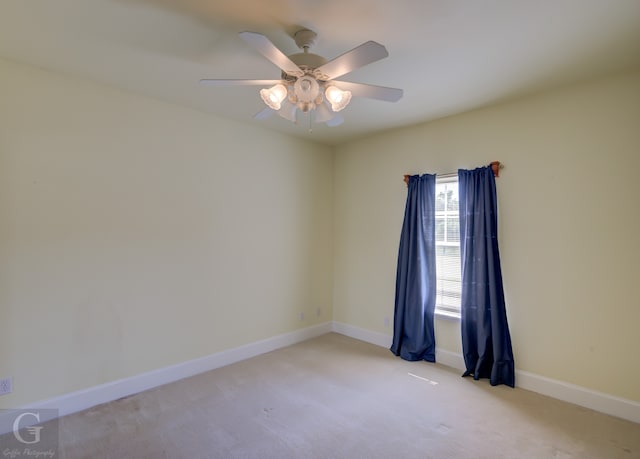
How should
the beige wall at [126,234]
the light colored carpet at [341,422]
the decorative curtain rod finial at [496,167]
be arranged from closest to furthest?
the light colored carpet at [341,422] < the beige wall at [126,234] < the decorative curtain rod finial at [496,167]

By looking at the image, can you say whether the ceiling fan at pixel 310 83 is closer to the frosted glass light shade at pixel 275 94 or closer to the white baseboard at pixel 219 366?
the frosted glass light shade at pixel 275 94

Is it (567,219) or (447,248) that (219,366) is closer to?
(447,248)

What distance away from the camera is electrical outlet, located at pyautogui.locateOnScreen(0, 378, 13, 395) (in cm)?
238

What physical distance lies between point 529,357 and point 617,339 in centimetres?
68

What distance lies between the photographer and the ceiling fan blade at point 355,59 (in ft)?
5.32

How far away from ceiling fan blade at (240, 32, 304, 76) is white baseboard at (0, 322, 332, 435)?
2.92m

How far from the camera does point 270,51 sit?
5.57ft

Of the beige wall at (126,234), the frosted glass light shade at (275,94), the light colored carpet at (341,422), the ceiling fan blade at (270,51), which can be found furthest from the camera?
the beige wall at (126,234)

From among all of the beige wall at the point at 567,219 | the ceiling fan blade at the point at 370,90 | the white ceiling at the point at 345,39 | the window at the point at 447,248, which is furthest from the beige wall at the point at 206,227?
the ceiling fan blade at the point at 370,90

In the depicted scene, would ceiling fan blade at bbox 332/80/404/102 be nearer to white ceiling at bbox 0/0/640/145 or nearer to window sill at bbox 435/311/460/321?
white ceiling at bbox 0/0/640/145

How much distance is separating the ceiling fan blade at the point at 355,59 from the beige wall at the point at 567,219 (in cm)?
211

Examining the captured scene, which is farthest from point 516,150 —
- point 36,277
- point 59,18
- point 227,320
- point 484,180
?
point 36,277

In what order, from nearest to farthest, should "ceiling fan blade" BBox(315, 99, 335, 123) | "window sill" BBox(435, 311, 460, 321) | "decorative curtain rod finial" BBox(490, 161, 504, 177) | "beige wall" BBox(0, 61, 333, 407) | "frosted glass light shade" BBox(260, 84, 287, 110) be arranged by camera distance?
"frosted glass light shade" BBox(260, 84, 287, 110)
"ceiling fan blade" BBox(315, 99, 335, 123)
"beige wall" BBox(0, 61, 333, 407)
"decorative curtain rod finial" BBox(490, 161, 504, 177)
"window sill" BBox(435, 311, 460, 321)

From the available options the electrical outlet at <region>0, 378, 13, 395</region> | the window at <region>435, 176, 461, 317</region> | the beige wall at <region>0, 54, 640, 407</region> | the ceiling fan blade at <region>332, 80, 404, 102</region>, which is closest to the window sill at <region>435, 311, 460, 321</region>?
the window at <region>435, 176, 461, 317</region>
